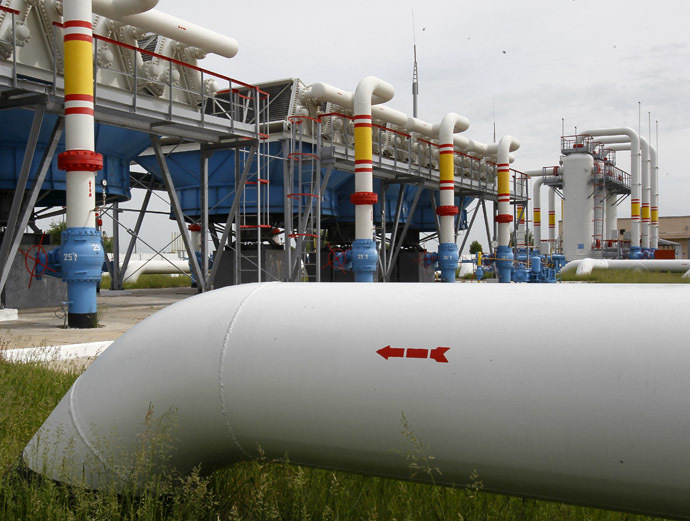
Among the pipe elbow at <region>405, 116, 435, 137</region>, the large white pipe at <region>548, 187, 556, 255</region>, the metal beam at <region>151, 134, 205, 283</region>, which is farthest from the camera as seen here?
the large white pipe at <region>548, 187, 556, 255</region>

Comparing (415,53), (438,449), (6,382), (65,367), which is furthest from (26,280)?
(415,53)

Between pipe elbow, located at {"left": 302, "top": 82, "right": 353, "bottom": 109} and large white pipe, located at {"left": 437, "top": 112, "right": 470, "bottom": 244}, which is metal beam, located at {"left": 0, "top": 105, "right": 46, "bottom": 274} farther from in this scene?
large white pipe, located at {"left": 437, "top": 112, "right": 470, "bottom": 244}

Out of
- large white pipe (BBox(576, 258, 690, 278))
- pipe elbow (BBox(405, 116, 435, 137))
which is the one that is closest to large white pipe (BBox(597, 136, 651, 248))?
large white pipe (BBox(576, 258, 690, 278))

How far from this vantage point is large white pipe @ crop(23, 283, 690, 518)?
2506 millimetres


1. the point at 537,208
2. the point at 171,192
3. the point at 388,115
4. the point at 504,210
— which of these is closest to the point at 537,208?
the point at 537,208

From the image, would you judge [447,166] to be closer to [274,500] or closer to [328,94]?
[328,94]

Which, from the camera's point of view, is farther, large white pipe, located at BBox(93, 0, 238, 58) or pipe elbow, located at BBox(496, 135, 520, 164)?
pipe elbow, located at BBox(496, 135, 520, 164)

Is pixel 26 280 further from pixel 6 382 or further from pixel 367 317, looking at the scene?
pixel 367 317

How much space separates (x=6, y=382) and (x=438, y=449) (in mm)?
4756

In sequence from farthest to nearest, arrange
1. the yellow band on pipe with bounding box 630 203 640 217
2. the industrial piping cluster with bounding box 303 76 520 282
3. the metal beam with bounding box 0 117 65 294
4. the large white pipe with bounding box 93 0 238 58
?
the yellow band on pipe with bounding box 630 203 640 217
the industrial piping cluster with bounding box 303 76 520 282
the large white pipe with bounding box 93 0 238 58
the metal beam with bounding box 0 117 65 294

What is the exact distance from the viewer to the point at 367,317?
3080 mm

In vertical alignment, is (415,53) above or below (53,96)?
above

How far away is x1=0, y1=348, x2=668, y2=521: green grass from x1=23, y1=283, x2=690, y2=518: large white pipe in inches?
5.1

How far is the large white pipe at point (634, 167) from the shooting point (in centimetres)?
4047
